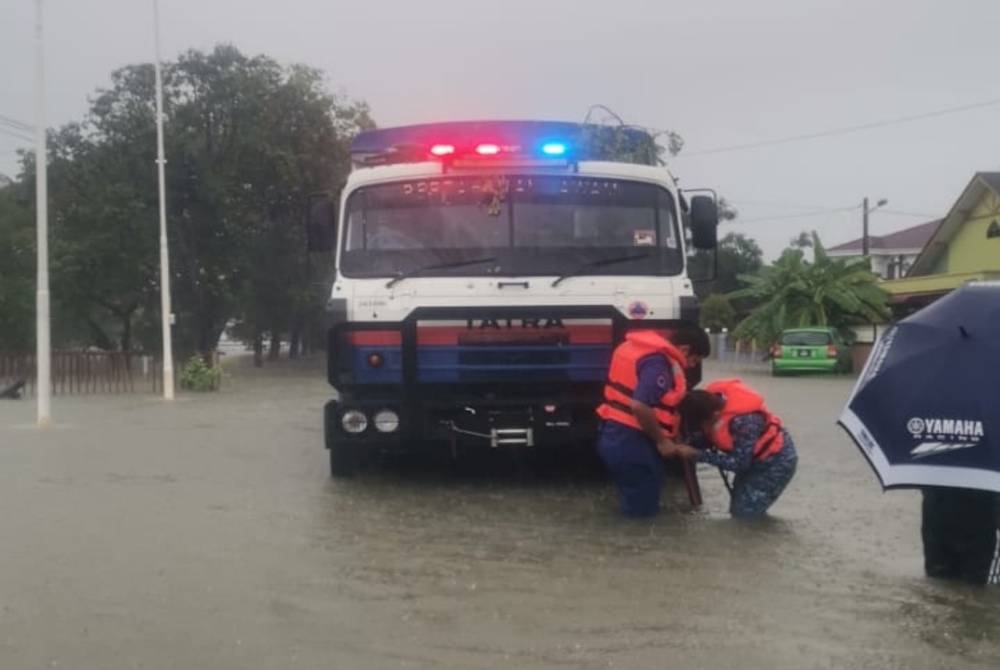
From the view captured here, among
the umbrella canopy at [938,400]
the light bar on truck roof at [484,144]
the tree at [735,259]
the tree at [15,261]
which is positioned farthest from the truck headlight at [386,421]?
the tree at [735,259]

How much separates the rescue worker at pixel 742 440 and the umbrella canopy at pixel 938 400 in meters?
1.93

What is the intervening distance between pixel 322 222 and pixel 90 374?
20121mm

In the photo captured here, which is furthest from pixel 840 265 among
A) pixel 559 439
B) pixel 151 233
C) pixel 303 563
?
pixel 303 563

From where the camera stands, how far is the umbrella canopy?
6.05 metres

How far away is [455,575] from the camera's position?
6.85 meters

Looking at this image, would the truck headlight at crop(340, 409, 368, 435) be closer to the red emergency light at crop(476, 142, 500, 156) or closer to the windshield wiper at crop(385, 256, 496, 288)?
the windshield wiper at crop(385, 256, 496, 288)

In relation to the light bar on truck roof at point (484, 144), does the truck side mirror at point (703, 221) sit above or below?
below

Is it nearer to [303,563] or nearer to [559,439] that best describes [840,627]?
[303,563]

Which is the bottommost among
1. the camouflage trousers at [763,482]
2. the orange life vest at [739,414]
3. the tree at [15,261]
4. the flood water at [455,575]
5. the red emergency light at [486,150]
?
the flood water at [455,575]

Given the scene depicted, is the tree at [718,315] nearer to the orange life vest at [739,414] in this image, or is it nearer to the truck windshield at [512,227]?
the truck windshield at [512,227]

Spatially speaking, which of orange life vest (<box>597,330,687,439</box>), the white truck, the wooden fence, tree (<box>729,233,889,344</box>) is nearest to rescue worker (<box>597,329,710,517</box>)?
orange life vest (<box>597,330,687,439</box>)

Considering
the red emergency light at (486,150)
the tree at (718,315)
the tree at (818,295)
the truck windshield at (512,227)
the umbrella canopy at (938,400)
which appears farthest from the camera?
the tree at (718,315)

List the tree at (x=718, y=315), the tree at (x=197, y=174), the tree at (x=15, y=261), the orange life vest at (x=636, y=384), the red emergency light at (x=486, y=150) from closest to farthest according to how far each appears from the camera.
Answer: the orange life vest at (x=636, y=384) → the red emergency light at (x=486, y=150) → the tree at (x=197, y=174) → the tree at (x=15, y=261) → the tree at (x=718, y=315)

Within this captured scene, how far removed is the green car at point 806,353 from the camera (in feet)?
116
